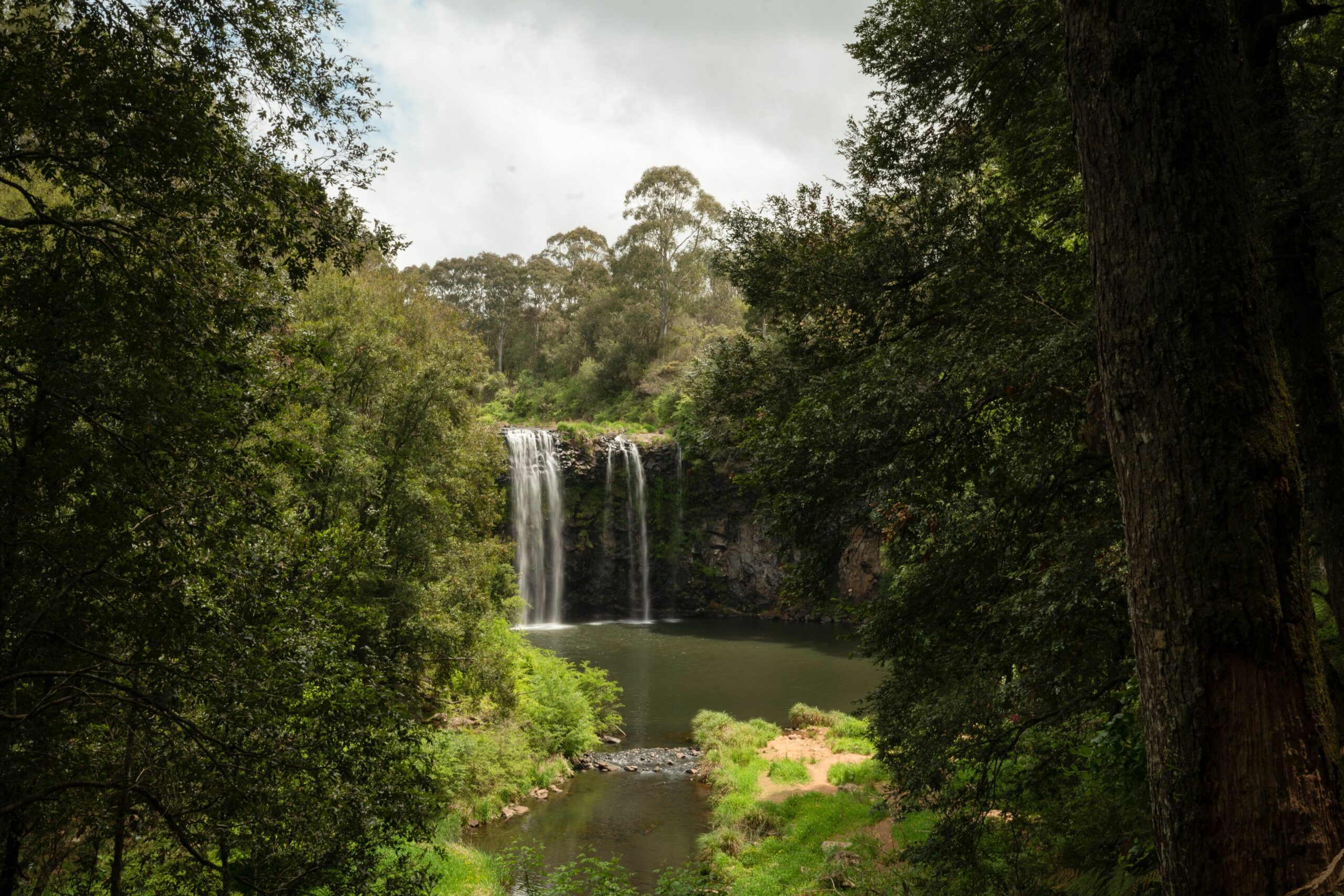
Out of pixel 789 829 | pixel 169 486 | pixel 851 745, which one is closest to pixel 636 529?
pixel 851 745

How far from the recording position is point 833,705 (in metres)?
19.9

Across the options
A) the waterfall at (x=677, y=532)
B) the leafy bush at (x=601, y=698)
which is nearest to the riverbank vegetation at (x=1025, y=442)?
the leafy bush at (x=601, y=698)

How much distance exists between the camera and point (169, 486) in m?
4.89

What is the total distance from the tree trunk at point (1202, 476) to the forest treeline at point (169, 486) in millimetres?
4789

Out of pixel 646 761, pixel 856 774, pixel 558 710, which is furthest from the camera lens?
pixel 558 710

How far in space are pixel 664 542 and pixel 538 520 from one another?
5.84 meters

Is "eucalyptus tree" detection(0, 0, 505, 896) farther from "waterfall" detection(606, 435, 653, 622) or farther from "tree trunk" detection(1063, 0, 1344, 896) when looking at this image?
"waterfall" detection(606, 435, 653, 622)

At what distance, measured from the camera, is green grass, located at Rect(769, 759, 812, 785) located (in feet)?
47.3

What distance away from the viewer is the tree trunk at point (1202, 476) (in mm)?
2236

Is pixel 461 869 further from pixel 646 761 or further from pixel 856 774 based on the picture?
pixel 856 774

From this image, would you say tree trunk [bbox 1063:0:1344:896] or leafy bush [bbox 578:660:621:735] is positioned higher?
tree trunk [bbox 1063:0:1344:896]

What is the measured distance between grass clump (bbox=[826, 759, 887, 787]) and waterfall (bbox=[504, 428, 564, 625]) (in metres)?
19.3

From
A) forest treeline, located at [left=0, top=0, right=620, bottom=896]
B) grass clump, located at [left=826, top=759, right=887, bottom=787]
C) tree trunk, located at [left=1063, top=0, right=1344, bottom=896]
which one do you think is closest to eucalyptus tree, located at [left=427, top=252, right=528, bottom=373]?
grass clump, located at [left=826, top=759, right=887, bottom=787]

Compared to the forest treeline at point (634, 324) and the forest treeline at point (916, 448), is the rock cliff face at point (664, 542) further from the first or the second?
the forest treeline at point (916, 448)
